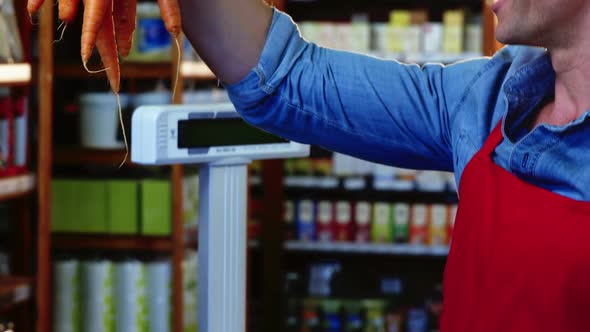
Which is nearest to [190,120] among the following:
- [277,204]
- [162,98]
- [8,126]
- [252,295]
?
[8,126]

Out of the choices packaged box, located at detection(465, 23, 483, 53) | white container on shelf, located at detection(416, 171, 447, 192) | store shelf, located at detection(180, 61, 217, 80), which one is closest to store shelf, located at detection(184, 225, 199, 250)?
store shelf, located at detection(180, 61, 217, 80)

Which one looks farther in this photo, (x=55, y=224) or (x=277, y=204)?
(x=277, y=204)

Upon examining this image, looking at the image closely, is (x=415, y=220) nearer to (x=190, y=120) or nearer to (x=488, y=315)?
(x=190, y=120)

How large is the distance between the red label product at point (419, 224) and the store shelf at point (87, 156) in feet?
5.47

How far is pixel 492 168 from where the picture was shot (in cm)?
138

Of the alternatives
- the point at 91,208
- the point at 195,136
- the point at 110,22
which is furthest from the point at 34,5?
the point at 91,208

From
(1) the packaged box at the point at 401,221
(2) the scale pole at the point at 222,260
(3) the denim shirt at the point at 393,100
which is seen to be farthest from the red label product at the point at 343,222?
(3) the denim shirt at the point at 393,100

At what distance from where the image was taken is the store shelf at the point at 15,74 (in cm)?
363

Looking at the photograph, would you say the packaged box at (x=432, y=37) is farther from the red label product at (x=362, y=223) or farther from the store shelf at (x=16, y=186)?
the store shelf at (x=16, y=186)

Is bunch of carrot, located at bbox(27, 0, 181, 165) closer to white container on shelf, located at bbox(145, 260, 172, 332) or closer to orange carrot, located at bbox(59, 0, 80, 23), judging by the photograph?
orange carrot, located at bbox(59, 0, 80, 23)

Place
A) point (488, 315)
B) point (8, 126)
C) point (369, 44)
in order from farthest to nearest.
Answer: point (369, 44)
point (8, 126)
point (488, 315)

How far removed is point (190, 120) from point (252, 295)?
387cm

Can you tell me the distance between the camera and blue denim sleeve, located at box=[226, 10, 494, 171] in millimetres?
1454

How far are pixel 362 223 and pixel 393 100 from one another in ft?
13.0
